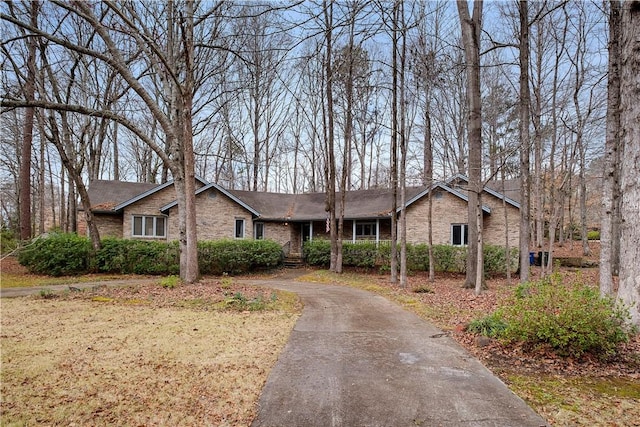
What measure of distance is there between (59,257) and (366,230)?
15.3m

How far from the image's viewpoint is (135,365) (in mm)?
4496

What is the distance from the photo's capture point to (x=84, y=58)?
17.8 metres

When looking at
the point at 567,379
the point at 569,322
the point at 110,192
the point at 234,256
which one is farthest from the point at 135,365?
the point at 110,192

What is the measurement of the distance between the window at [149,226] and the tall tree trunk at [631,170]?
1969cm

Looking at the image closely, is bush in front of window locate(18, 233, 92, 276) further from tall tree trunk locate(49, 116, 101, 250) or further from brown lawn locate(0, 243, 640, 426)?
brown lawn locate(0, 243, 640, 426)

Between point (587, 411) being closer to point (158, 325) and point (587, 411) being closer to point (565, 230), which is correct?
point (158, 325)

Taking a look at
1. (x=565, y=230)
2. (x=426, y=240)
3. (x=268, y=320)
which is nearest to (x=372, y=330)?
(x=268, y=320)

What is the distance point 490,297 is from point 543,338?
5521 mm

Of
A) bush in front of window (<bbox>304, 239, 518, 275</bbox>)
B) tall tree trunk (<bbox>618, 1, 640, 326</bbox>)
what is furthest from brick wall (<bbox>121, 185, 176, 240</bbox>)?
tall tree trunk (<bbox>618, 1, 640, 326</bbox>)

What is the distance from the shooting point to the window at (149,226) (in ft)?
62.3

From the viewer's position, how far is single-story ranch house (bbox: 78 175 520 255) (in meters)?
18.1

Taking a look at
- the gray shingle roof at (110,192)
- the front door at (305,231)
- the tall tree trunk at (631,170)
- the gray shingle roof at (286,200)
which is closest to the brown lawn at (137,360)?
the tall tree trunk at (631,170)

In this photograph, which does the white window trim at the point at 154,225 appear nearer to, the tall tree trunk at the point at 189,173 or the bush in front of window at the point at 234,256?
the bush in front of window at the point at 234,256

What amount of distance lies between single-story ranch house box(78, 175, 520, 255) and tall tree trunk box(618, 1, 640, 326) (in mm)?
11354
